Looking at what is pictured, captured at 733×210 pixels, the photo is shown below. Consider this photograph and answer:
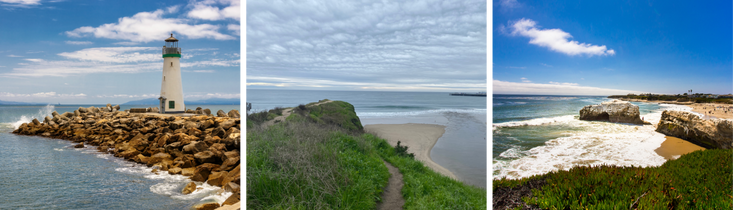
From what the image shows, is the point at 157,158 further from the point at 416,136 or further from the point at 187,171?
the point at 416,136

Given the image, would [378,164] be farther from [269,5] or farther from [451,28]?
[269,5]

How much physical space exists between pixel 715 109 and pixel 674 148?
1110mm

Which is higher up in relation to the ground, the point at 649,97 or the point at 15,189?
the point at 649,97

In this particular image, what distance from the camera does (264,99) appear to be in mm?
2250

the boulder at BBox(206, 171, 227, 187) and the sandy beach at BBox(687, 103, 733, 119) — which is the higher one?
the sandy beach at BBox(687, 103, 733, 119)

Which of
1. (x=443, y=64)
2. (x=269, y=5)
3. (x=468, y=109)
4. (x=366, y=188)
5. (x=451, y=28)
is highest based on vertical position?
(x=269, y=5)

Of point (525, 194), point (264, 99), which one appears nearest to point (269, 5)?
point (264, 99)

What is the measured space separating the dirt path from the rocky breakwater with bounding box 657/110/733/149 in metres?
5.96

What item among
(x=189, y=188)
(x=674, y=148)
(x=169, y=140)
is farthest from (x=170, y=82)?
(x=674, y=148)

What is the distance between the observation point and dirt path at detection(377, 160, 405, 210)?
244 cm

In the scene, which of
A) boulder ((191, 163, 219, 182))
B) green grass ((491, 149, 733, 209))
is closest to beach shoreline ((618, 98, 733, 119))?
green grass ((491, 149, 733, 209))

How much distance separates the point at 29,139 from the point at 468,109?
19.5 meters

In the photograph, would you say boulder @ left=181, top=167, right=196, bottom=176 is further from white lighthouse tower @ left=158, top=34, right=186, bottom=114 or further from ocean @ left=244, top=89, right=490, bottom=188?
white lighthouse tower @ left=158, top=34, right=186, bottom=114

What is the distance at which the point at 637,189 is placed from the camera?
288 centimetres
